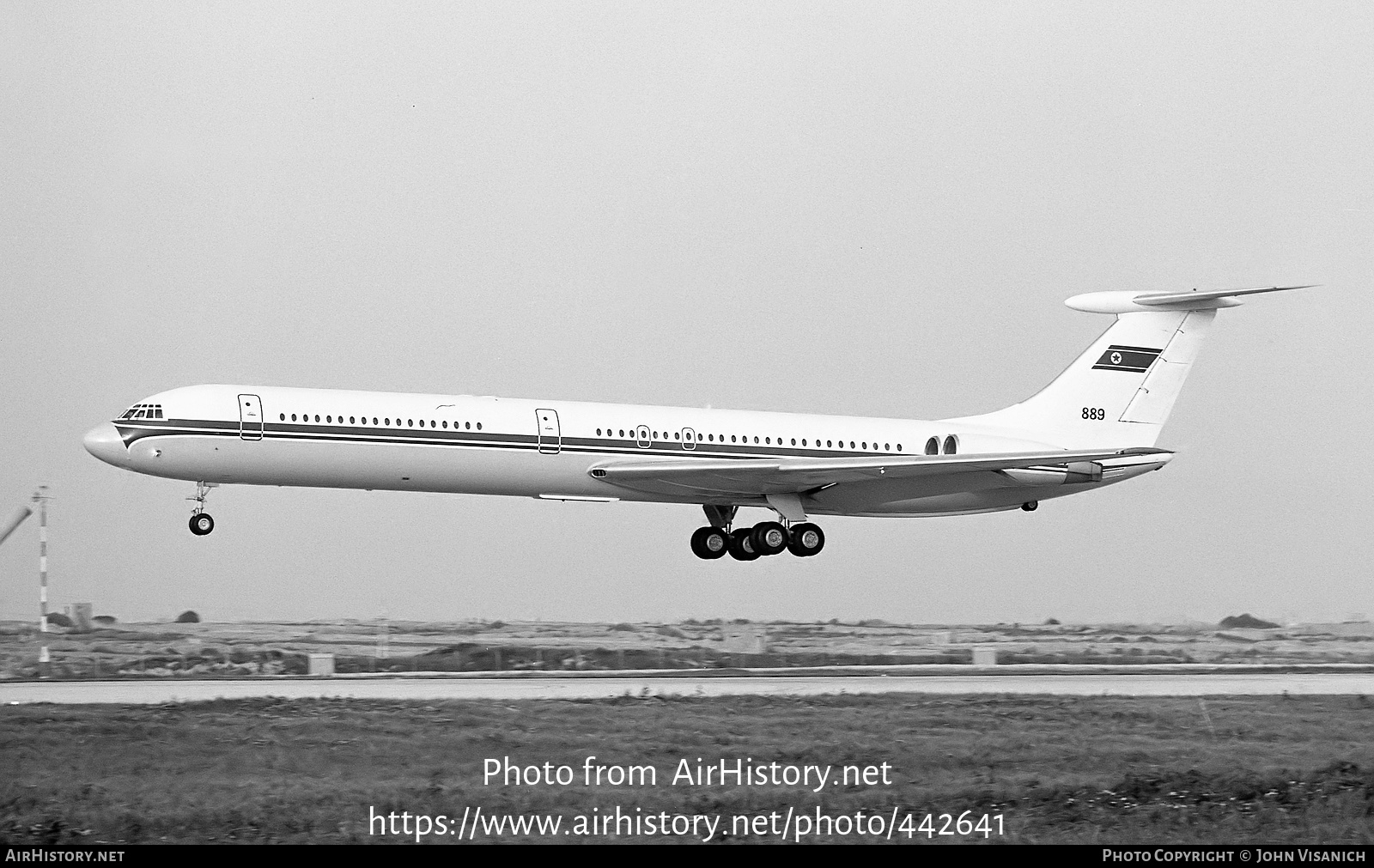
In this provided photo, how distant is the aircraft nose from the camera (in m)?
34.5

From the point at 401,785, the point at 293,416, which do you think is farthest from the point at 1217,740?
the point at 293,416

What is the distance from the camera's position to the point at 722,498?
40.4 meters

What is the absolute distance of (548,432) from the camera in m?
36.7

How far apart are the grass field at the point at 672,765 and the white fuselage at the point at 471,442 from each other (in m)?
9.07

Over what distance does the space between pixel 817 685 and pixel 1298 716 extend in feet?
27.2

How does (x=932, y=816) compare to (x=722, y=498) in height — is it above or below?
below

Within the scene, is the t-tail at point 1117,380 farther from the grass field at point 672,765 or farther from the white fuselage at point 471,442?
the grass field at point 672,765

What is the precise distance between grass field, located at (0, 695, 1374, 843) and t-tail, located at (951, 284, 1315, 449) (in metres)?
16.2

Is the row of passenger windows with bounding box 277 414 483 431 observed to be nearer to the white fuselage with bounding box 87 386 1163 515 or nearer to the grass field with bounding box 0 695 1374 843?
the white fuselage with bounding box 87 386 1163 515

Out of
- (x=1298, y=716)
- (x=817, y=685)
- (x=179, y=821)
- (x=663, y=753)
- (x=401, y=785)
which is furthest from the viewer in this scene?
(x=817, y=685)

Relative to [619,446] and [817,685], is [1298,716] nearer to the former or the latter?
[817,685]

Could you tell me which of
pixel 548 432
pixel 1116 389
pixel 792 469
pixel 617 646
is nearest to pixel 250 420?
pixel 548 432

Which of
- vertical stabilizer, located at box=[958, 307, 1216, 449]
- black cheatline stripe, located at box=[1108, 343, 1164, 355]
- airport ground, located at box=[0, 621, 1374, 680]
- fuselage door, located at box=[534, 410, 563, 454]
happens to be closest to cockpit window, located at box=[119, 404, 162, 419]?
airport ground, located at box=[0, 621, 1374, 680]

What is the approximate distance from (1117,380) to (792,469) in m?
10.2
